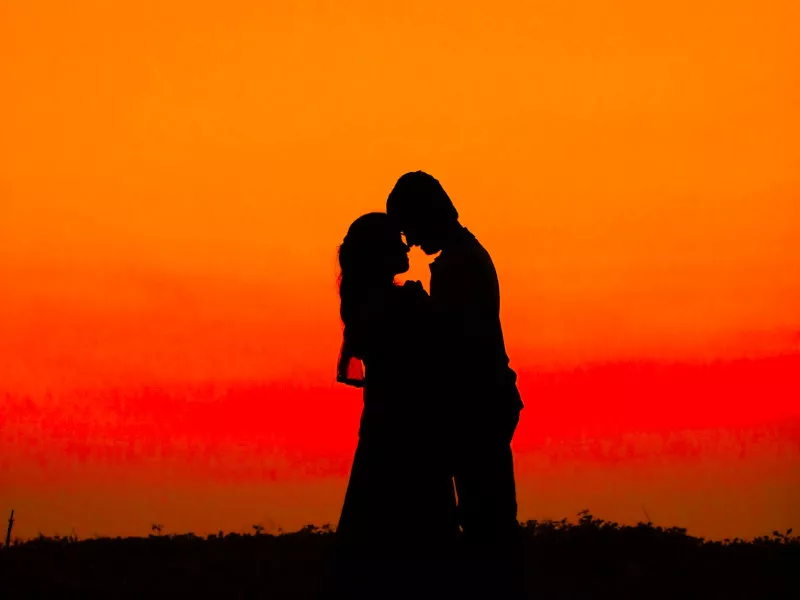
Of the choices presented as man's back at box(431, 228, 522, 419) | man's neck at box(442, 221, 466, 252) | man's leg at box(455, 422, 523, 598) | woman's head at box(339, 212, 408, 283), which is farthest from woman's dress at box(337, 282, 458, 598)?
man's neck at box(442, 221, 466, 252)

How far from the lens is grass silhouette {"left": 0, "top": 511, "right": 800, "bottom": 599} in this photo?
35.1ft

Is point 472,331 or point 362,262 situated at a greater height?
point 362,262

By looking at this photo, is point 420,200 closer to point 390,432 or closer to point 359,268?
point 359,268

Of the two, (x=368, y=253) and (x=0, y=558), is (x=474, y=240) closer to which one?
(x=368, y=253)

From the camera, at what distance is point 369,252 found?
7203 mm

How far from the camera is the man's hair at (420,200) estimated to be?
8008mm

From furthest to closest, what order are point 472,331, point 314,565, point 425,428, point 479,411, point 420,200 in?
point 314,565 → point 420,200 → point 472,331 → point 479,411 → point 425,428

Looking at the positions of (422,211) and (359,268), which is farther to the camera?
(422,211)

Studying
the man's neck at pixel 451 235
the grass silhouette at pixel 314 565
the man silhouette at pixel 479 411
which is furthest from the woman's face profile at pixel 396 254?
the grass silhouette at pixel 314 565

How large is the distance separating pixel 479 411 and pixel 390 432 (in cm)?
69

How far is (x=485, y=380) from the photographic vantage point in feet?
25.3

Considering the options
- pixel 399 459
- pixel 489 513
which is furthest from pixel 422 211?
pixel 489 513

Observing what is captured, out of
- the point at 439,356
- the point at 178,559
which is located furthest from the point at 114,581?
the point at 439,356

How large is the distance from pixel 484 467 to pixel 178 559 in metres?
5.46
